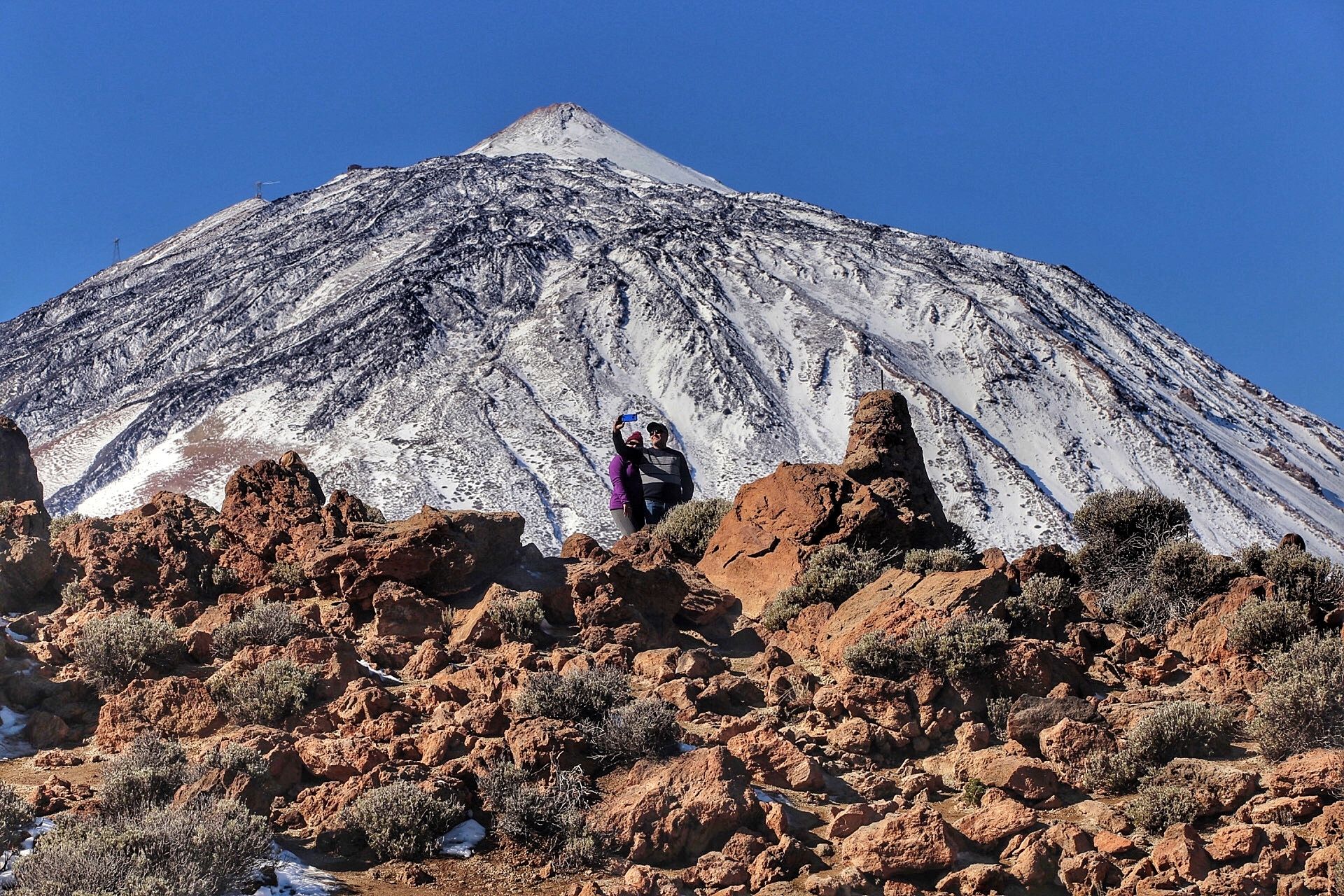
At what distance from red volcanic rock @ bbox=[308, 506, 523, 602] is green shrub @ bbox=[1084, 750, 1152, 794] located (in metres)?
4.45

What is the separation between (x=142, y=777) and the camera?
17.0 ft

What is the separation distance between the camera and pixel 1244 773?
5.61 meters

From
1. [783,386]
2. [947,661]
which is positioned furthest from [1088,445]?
[947,661]

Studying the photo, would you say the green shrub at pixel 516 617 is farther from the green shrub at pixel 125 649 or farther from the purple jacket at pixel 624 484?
the purple jacket at pixel 624 484

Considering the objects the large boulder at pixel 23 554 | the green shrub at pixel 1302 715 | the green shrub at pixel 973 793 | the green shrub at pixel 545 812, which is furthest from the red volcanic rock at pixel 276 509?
the green shrub at pixel 1302 715

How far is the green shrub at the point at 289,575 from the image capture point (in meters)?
8.65

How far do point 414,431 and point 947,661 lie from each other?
4231cm

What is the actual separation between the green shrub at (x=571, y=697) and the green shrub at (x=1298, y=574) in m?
4.74

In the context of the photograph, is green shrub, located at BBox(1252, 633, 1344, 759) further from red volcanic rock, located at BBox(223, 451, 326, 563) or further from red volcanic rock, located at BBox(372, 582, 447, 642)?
red volcanic rock, located at BBox(223, 451, 326, 563)

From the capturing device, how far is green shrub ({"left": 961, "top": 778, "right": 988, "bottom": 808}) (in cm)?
575

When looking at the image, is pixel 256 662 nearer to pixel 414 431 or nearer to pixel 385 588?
pixel 385 588

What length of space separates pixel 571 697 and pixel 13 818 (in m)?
2.56

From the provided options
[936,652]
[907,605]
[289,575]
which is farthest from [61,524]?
[936,652]

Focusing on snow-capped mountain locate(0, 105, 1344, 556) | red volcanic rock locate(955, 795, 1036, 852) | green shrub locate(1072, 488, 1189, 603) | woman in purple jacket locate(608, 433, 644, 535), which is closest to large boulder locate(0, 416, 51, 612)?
woman in purple jacket locate(608, 433, 644, 535)
